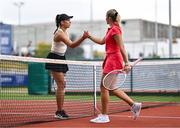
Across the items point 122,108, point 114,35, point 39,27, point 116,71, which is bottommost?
point 122,108

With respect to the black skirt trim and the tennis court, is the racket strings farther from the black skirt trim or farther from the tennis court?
the black skirt trim

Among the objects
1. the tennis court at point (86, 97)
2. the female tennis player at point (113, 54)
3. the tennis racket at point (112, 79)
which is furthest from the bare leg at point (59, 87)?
the tennis racket at point (112, 79)

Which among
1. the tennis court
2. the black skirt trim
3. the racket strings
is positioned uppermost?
the black skirt trim

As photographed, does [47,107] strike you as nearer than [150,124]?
No

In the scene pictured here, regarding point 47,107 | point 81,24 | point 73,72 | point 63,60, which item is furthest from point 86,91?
point 81,24

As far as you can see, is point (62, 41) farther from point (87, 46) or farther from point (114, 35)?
point (87, 46)

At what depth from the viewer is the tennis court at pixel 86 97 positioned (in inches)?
348

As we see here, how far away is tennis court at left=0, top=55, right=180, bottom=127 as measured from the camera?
8836mm

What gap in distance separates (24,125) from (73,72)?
332 inches

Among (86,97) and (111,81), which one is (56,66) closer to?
(111,81)

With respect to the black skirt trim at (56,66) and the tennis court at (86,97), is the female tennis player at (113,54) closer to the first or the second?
the tennis court at (86,97)

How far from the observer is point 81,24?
3103 inches

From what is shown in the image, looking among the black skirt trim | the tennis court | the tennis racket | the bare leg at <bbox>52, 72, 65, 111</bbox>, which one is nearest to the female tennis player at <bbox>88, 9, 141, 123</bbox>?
the tennis racket

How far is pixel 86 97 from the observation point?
13.9 metres
